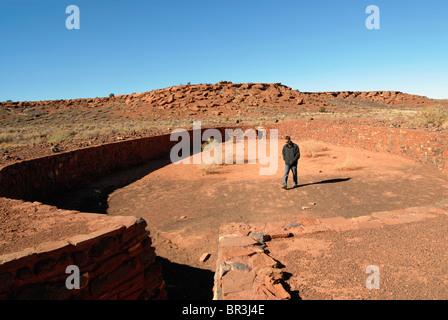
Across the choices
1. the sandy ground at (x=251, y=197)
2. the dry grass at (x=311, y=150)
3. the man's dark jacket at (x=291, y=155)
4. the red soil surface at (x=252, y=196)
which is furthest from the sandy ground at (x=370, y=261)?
the dry grass at (x=311, y=150)

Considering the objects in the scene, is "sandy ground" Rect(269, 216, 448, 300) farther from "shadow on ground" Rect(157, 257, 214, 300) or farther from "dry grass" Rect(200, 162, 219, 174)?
"dry grass" Rect(200, 162, 219, 174)

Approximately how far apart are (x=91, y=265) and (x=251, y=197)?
5.86m

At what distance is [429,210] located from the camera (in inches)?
202

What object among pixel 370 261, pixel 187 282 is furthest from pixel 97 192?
pixel 370 261

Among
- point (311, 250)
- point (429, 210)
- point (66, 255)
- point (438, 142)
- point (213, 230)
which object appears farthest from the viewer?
point (438, 142)

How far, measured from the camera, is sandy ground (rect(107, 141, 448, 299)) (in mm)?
5926

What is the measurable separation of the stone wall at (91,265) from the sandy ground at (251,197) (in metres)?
1.34

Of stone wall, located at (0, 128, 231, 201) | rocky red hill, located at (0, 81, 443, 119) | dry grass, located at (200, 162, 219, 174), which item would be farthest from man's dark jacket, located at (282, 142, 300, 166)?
rocky red hill, located at (0, 81, 443, 119)

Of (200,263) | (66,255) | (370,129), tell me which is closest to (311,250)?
(200,263)

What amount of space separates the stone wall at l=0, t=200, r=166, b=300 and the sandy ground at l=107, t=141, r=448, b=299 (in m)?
1.34

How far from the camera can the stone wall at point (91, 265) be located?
99.6 inches

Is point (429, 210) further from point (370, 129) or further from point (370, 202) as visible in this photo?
point (370, 129)

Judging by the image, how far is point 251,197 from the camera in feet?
27.6
